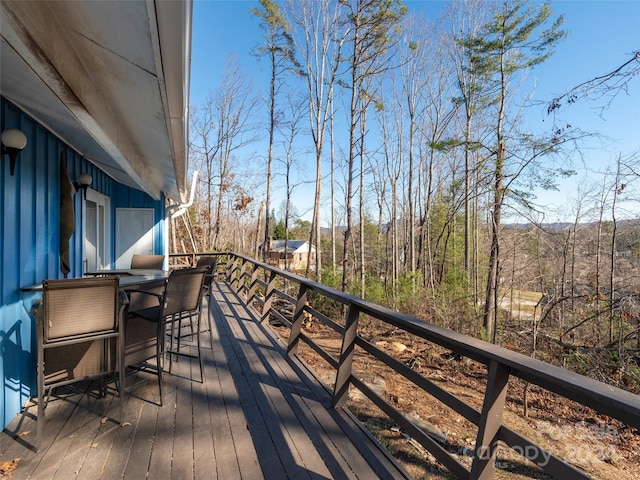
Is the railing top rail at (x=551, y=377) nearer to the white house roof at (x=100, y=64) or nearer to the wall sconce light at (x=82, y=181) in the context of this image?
the white house roof at (x=100, y=64)

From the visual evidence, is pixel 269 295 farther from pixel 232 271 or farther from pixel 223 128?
pixel 223 128

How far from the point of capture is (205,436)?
6.44 feet

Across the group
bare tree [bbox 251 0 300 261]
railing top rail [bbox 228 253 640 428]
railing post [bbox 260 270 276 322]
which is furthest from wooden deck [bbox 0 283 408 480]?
Answer: bare tree [bbox 251 0 300 261]

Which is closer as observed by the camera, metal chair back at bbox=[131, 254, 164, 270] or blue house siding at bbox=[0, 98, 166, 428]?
blue house siding at bbox=[0, 98, 166, 428]

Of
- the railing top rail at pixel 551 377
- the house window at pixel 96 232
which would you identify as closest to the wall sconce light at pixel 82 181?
the house window at pixel 96 232

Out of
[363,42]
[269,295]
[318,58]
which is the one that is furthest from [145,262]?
[318,58]

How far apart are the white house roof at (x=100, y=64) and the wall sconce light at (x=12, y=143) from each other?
0.78 feet

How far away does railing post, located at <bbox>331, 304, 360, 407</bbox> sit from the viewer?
7.74 feet

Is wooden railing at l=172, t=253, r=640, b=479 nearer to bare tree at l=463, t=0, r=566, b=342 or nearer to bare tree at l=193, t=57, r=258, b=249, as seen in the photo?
bare tree at l=463, t=0, r=566, b=342

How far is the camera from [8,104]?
6.68 feet

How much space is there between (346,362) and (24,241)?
235 centimetres

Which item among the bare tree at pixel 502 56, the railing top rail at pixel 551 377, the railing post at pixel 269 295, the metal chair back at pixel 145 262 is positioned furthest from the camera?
the bare tree at pixel 502 56

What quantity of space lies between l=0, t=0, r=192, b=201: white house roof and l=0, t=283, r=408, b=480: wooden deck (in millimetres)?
1871

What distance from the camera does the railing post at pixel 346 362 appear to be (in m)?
2.36
